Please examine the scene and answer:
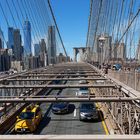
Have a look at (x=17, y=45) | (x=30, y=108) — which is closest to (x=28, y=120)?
(x=30, y=108)

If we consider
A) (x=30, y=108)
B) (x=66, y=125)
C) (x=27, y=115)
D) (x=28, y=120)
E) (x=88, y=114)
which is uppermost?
(x=30, y=108)

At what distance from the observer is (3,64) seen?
2031cm

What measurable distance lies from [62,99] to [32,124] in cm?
1355

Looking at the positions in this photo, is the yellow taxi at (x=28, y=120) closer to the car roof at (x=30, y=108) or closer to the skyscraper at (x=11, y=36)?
the car roof at (x=30, y=108)

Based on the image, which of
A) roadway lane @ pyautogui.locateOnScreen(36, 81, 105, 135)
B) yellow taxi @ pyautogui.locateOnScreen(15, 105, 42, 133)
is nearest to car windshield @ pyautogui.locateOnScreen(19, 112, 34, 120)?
yellow taxi @ pyautogui.locateOnScreen(15, 105, 42, 133)

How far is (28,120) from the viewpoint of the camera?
1970cm

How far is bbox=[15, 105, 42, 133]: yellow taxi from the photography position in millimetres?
18375

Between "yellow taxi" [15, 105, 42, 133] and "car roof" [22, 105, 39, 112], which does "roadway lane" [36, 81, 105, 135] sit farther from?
"car roof" [22, 105, 39, 112]

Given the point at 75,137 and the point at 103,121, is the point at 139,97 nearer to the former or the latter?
the point at 75,137

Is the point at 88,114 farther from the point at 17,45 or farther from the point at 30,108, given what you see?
the point at 17,45

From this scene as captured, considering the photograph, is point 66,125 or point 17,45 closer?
point 66,125

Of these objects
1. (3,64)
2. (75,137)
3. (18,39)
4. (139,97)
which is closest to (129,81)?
(139,97)

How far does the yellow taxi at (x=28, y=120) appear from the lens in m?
18.4

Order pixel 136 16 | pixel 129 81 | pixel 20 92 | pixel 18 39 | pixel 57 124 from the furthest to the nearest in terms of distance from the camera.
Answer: pixel 18 39, pixel 57 124, pixel 136 16, pixel 20 92, pixel 129 81
